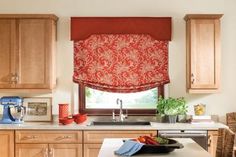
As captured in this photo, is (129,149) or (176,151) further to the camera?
(176,151)

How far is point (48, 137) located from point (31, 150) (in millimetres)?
243

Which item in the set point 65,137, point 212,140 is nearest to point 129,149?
point 65,137

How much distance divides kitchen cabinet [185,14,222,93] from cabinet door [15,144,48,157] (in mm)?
1885

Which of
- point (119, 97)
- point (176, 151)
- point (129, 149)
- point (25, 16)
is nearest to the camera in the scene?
point (129, 149)

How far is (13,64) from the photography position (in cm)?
484

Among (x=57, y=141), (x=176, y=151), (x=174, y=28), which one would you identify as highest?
(x=174, y=28)


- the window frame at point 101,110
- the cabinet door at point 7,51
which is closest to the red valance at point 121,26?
the window frame at point 101,110

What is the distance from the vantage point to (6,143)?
4609 mm

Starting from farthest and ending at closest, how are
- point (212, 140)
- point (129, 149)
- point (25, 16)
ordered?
point (25, 16) → point (212, 140) → point (129, 149)

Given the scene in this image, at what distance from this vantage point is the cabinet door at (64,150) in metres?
4.57

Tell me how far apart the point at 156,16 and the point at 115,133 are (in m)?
1.62

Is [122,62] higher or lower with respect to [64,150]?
higher

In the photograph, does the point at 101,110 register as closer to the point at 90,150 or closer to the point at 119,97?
the point at 119,97

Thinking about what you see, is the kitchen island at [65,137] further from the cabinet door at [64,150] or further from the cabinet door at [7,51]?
the cabinet door at [7,51]
